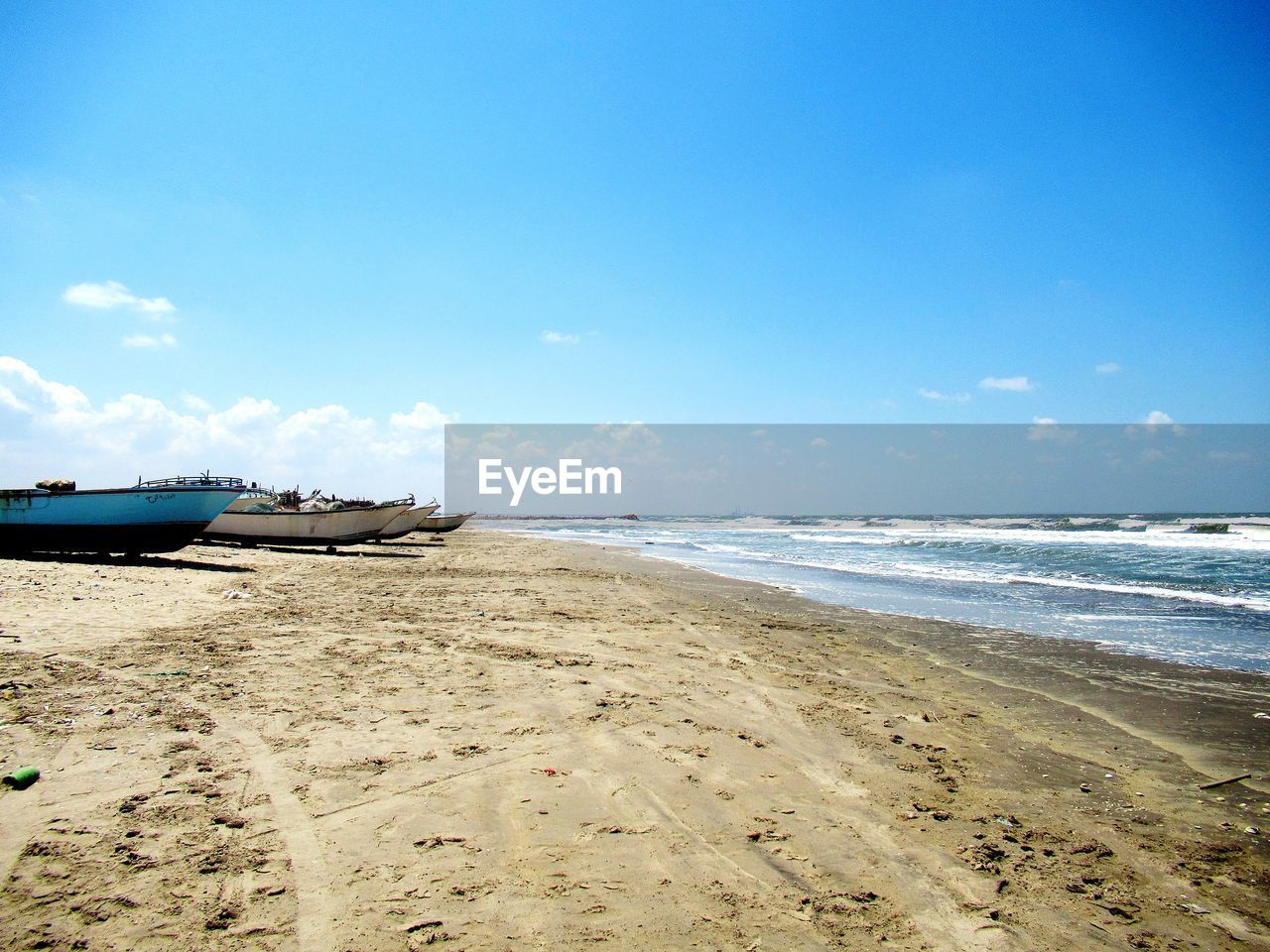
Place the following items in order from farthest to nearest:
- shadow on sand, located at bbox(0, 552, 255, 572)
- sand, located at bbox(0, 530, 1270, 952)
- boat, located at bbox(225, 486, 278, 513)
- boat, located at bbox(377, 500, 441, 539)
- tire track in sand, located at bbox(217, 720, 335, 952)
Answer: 1. boat, located at bbox(377, 500, 441, 539)
2. boat, located at bbox(225, 486, 278, 513)
3. shadow on sand, located at bbox(0, 552, 255, 572)
4. sand, located at bbox(0, 530, 1270, 952)
5. tire track in sand, located at bbox(217, 720, 335, 952)

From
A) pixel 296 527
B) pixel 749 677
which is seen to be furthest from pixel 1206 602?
pixel 296 527

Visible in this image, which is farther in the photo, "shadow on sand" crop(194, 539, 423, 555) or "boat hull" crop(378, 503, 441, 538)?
"boat hull" crop(378, 503, 441, 538)

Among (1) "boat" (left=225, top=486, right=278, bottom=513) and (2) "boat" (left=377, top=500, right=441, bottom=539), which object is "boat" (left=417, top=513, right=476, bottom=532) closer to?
(2) "boat" (left=377, top=500, right=441, bottom=539)

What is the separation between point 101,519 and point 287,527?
26.3 feet

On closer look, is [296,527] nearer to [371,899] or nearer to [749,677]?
[749,677]

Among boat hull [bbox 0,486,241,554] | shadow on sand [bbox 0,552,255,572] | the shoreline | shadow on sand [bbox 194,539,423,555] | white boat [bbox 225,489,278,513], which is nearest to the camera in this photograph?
the shoreline

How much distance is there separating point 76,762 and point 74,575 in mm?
10964

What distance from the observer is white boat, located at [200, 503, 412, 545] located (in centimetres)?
2369

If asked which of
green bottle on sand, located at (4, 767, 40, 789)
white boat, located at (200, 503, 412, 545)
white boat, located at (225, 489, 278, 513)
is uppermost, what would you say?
white boat, located at (225, 489, 278, 513)

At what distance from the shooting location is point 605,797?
145 inches

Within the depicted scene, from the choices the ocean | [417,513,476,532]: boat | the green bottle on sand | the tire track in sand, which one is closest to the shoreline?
the ocean

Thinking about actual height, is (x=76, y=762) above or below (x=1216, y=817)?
above

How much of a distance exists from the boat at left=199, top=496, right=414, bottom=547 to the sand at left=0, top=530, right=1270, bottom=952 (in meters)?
17.1

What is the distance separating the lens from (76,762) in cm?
377
